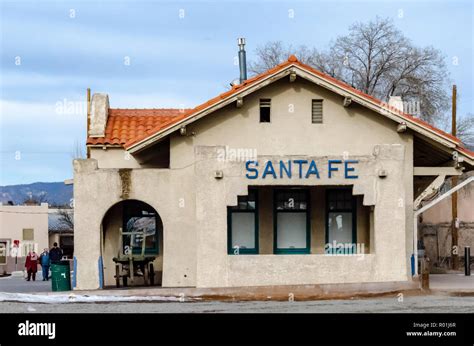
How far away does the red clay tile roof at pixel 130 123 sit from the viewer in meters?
30.6

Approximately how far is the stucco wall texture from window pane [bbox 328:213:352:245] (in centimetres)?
33

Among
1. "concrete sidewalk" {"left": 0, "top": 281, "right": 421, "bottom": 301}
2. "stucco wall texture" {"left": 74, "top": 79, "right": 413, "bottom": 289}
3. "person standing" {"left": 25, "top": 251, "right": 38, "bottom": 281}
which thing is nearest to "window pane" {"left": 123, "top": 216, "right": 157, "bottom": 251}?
"stucco wall texture" {"left": 74, "top": 79, "right": 413, "bottom": 289}

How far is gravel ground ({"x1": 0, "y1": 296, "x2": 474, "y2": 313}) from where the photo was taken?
68.9ft

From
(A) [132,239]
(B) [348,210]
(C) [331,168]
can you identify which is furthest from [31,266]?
(C) [331,168]

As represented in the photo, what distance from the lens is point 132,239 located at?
93.8 ft

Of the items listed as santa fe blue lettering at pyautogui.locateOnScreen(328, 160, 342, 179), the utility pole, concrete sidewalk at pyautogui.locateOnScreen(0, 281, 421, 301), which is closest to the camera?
concrete sidewalk at pyautogui.locateOnScreen(0, 281, 421, 301)

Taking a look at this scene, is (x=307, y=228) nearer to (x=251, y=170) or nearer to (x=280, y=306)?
(x=251, y=170)

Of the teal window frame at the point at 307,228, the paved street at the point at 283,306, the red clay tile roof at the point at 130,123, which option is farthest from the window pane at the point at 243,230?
the paved street at the point at 283,306

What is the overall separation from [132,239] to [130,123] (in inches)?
187

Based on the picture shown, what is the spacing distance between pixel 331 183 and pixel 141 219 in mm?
6251

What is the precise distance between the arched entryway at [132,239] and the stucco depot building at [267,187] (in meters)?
0.04

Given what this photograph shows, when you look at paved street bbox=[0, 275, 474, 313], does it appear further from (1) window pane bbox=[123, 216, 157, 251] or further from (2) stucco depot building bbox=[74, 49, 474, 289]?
(1) window pane bbox=[123, 216, 157, 251]
